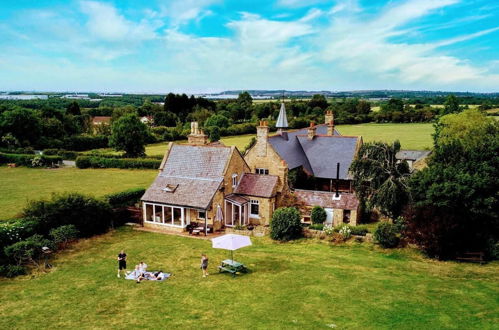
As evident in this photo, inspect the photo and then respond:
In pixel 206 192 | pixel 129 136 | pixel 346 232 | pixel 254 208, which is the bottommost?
pixel 346 232

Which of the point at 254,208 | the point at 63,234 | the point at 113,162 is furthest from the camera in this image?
the point at 113,162

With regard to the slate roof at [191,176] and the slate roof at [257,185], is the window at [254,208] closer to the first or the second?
the slate roof at [257,185]

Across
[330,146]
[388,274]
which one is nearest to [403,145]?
[330,146]

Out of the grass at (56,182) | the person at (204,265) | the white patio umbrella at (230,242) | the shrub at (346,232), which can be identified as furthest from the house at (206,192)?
the grass at (56,182)

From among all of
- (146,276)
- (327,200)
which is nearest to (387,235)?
(327,200)

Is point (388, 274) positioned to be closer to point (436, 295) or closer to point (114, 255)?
point (436, 295)

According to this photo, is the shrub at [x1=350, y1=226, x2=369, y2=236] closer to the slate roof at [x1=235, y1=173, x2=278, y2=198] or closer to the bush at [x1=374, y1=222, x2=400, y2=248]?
the bush at [x1=374, y1=222, x2=400, y2=248]

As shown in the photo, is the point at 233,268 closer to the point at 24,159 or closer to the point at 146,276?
the point at 146,276

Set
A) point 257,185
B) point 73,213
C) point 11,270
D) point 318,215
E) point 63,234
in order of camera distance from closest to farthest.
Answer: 1. point 11,270
2. point 63,234
3. point 73,213
4. point 318,215
5. point 257,185
